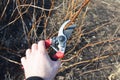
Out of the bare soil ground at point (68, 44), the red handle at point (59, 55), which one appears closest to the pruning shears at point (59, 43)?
the red handle at point (59, 55)

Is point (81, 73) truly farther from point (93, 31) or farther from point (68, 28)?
point (68, 28)

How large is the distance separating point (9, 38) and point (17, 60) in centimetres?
17

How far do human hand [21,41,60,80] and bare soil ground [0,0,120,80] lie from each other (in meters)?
0.77

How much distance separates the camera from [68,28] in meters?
1.55

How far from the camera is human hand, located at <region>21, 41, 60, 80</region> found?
126 cm

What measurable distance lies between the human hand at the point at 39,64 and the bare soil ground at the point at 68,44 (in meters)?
0.77

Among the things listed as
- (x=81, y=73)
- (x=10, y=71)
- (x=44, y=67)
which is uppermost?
(x=44, y=67)

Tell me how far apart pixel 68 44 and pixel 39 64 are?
1.09 m

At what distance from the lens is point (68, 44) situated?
236cm

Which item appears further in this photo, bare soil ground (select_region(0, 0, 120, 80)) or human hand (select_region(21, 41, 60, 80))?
bare soil ground (select_region(0, 0, 120, 80))

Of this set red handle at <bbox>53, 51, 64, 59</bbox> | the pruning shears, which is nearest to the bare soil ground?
the pruning shears

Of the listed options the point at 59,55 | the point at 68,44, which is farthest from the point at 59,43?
the point at 68,44

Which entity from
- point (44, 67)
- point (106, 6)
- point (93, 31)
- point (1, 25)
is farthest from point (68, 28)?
point (106, 6)

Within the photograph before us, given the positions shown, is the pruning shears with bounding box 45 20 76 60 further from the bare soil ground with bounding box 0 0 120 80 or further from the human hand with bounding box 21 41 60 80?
the bare soil ground with bounding box 0 0 120 80
